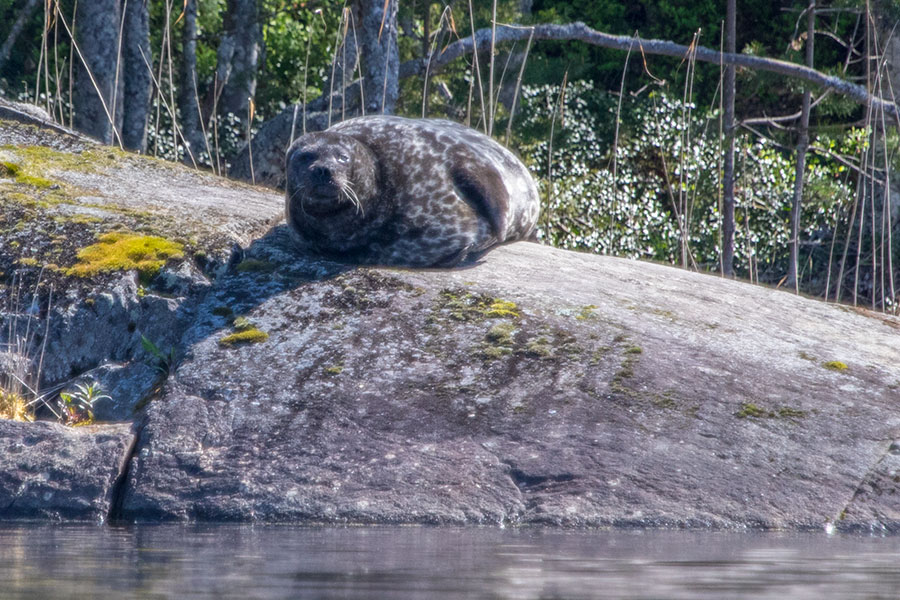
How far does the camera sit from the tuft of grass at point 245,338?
4.61 meters

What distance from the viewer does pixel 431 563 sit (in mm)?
2770

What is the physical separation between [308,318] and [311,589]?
2490mm

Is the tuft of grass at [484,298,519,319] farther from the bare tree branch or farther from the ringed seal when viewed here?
the bare tree branch

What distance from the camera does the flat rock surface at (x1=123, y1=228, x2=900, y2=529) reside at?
3779 millimetres

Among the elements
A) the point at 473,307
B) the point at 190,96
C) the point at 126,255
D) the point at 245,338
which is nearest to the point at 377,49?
the point at 126,255

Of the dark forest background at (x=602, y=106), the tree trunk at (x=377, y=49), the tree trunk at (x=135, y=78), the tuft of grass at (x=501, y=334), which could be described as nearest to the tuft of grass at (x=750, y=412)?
the tuft of grass at (x=501, y=334)

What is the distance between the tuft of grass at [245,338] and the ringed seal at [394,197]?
0.95m

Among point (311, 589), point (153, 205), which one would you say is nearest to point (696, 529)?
point (311, 589)

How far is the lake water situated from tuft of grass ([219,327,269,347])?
3.82 feet

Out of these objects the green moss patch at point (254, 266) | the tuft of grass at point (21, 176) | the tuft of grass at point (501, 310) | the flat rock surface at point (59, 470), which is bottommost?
the flat rock surface at point (59, 470)

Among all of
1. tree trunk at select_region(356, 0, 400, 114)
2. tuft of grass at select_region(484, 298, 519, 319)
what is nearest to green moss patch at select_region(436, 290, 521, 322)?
tuft of grass at select_region(484, 298, 519, 319)

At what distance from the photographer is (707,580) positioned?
8.36 ft

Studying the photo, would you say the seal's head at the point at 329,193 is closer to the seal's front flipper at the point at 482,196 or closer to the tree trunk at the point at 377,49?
the seal's front flipper at the point at 482,196

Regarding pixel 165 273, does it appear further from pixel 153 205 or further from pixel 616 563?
pixel 616 563
